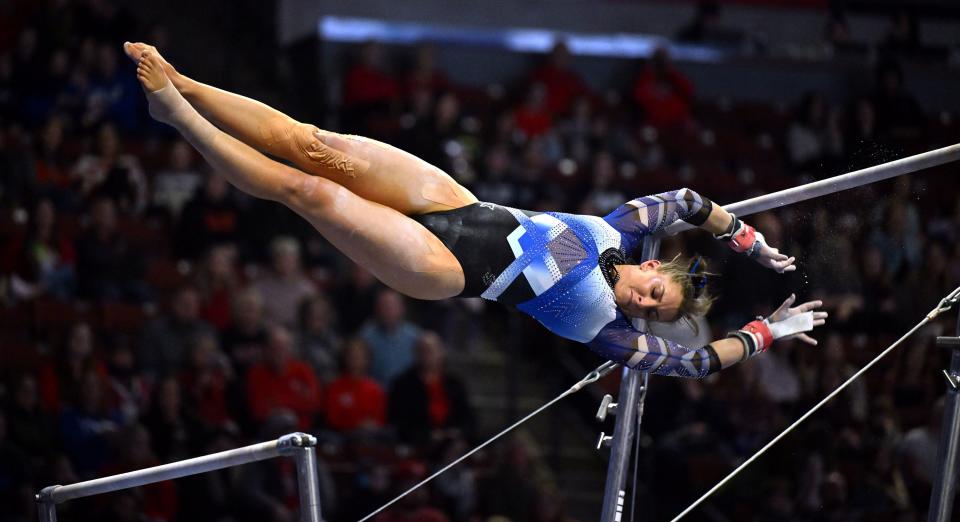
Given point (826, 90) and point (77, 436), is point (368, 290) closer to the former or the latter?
point (77, 436)

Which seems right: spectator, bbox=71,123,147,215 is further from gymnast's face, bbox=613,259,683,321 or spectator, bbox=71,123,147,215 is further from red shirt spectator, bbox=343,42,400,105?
gymnast's face, bbox=613,259,683,321

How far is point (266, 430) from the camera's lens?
669 centimetres

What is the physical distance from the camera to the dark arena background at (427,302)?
5.80m

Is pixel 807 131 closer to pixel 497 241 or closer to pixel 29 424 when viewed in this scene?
pixel 497 241

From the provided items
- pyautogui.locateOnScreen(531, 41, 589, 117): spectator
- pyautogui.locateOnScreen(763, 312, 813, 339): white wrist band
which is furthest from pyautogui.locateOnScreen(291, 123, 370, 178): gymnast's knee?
pyautogui.locateOnScreen(531, 41, 589, 117): spectator

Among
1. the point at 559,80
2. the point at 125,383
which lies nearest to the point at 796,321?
the point at 125,383

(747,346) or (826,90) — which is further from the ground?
(826,90)

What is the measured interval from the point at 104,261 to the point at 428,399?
7.35ft

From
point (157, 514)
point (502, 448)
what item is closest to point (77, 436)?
point (157, 514)

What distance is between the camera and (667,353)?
13.3 ft

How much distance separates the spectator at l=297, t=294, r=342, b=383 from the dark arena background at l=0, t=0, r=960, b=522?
20 millimetres

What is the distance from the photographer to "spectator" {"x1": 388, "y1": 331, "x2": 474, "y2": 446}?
711 cm

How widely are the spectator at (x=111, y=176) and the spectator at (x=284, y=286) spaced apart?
1082 millimetres

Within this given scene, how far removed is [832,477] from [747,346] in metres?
2.13
